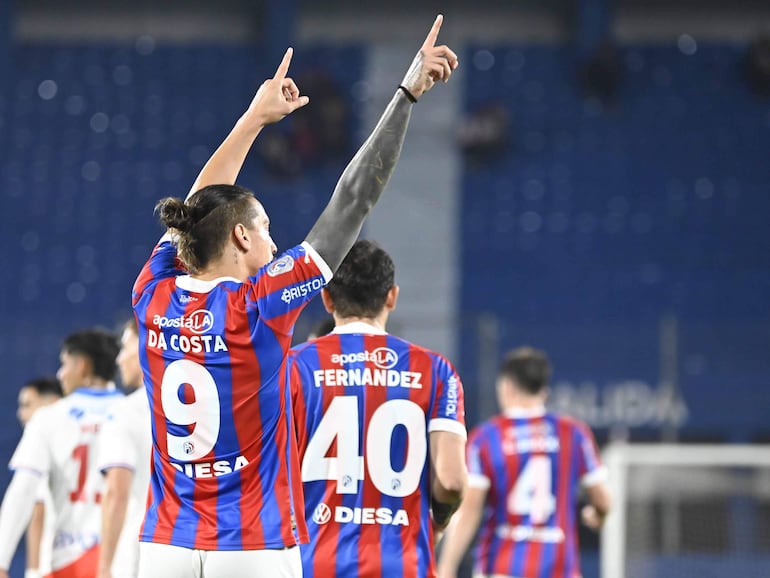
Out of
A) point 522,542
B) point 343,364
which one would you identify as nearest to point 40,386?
point 522,542

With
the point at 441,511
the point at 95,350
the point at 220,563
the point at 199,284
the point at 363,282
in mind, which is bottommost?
the point at 220,563

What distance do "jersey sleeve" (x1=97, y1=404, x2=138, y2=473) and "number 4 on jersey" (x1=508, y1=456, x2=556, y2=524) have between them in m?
1.96

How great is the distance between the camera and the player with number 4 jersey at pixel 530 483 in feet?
20.2

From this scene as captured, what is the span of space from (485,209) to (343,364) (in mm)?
10980

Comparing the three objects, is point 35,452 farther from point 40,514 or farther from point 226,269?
point 226,269

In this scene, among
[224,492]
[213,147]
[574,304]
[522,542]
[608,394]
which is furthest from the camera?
[213,147]

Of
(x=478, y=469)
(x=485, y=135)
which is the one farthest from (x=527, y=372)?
(x=485, y=135)

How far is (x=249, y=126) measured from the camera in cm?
338

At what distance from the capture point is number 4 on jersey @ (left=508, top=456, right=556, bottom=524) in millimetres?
6160

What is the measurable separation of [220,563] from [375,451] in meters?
0.88

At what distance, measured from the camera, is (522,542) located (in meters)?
6.19

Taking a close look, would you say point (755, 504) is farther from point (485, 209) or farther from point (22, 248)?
point (22, 248)

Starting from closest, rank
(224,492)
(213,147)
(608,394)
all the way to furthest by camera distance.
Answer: (224,492), (608,394), (213,147)

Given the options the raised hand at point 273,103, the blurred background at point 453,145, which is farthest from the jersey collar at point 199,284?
the blurred background at point 453,145
